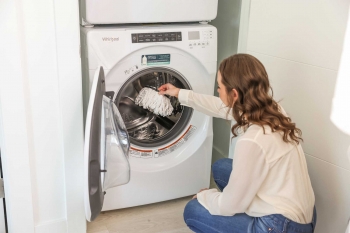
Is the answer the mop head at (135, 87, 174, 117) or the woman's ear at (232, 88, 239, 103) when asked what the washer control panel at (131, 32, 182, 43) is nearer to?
the mop head at (135, 87, 174, 117)

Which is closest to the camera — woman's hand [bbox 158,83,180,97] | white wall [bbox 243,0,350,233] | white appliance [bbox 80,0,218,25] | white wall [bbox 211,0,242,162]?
white wall [bbox 243,0,350,233]

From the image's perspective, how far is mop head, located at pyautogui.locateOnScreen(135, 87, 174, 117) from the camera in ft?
6.10

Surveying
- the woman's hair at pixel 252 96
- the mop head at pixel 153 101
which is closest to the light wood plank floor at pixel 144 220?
the mop head at pixel 153 101

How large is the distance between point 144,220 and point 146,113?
0.52m

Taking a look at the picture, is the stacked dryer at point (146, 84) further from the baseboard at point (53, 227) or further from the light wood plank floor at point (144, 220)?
the baseboard at point (53, 227)

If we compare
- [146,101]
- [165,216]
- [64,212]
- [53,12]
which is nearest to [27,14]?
[53,12]

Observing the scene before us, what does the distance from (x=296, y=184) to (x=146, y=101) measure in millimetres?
787

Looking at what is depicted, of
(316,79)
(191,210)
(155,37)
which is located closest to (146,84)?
(155,37)

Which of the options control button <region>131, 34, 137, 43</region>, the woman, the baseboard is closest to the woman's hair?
the woman

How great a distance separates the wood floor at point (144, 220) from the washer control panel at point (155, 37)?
2.81ft

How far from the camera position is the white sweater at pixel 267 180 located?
1.32 metres

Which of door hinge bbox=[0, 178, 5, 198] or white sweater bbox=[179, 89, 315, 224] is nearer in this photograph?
white sweater bbox=[179, 89, 315, 224]

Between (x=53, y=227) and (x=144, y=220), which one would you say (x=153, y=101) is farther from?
(x=53, y=227)

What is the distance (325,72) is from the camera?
4.96 feet
